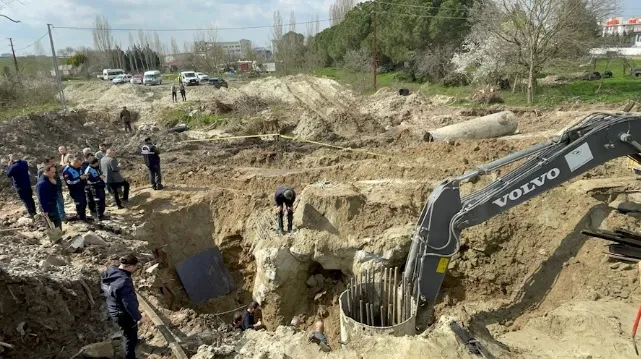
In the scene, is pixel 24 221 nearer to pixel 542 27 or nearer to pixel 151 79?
pixel 542 27

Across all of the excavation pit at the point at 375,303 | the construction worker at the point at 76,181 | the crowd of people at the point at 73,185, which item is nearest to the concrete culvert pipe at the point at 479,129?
the excavation pit at the point at 375,303

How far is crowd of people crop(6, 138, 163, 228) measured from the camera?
824 centimetres

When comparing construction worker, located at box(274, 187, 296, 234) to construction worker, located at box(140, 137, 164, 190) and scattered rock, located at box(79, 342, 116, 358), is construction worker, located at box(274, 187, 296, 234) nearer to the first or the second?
construction worker, located at box(140, 137, 164, 190)

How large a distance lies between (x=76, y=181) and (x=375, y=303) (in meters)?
6.12

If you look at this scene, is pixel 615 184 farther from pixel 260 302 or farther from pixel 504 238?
pixel 260 302

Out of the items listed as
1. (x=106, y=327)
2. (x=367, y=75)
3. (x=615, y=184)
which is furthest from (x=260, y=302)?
(x=367, y=75)

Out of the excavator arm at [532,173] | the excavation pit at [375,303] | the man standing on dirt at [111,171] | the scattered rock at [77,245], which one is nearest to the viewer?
the excavator arm at [532,173]

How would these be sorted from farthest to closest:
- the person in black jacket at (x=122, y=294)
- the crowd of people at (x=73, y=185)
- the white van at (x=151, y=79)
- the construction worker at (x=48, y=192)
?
the white van at (x=151, y=79), the crowd of people at (x=73, y=185), the construction worker at (x=48, y=192), the person in black jacket at (x=122, y=294)

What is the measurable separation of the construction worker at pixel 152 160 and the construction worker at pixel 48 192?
2.48 meters

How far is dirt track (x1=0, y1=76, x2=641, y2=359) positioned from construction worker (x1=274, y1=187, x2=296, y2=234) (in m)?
0.25

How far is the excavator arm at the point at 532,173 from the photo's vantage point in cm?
661

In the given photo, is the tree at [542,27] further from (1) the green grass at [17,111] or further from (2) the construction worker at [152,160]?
(1) the green grass at [17,111]

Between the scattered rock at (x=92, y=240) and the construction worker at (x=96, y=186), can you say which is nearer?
the scattered rock at (x=92, y=240)

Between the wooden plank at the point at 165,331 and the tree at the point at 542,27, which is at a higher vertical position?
the tree at the point at 542,27
